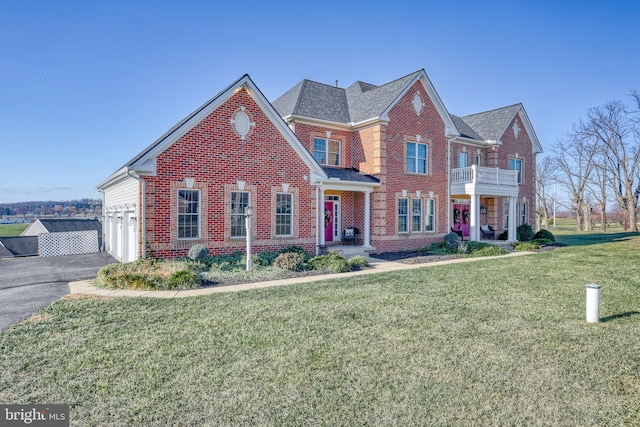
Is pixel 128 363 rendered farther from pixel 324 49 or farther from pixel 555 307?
pixel 324 49

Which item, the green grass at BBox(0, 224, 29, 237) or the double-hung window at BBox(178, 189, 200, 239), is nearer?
the double-hung window at BBox(178, 189, 200, 239)

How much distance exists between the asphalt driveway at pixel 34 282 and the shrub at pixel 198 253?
3.20 m

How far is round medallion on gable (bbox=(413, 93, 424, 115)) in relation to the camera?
19297 mm

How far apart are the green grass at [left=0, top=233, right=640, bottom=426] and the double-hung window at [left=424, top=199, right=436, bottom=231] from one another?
1135cm

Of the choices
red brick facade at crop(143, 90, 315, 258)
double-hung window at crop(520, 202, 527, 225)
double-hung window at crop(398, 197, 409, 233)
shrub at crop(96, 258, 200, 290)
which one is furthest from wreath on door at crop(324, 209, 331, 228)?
double-hung window at crop(520, 202, 527, 225)

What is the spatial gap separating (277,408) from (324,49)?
43.7 feet

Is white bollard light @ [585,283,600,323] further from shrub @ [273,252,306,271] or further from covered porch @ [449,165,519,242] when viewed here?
covered porch @ [449,165,519,242]

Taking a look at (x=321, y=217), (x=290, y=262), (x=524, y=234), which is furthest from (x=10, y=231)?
(x=524, y=234)

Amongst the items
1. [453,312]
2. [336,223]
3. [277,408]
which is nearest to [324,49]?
[336,223]

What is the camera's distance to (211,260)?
1273 centimetres

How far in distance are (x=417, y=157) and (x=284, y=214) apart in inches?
338

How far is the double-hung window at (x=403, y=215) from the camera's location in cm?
1898

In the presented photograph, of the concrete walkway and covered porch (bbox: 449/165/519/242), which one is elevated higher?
covered porch (bbox: 449/165/519/242)

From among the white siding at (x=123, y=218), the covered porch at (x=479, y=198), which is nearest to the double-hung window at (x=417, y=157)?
the covered porch at (x=479, y=198)
